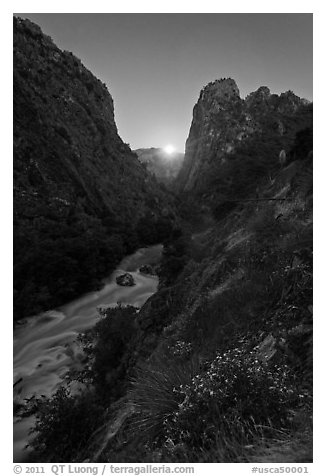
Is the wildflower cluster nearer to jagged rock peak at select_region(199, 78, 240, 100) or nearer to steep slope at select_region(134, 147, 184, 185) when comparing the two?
jagged rock peak at select_region(199, 78, 240, 100)

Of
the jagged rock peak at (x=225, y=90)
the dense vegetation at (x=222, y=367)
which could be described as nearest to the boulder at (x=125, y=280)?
the dense vegetation at (x=222, y=367)

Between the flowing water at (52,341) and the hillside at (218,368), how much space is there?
7.56 feet

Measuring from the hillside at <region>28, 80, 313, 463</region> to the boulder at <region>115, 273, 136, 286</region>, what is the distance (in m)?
14.5

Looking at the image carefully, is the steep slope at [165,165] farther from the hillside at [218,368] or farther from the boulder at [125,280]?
the hillside at [218,368]

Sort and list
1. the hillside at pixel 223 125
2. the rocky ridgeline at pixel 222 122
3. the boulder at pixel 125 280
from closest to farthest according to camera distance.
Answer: the boulder at pixel 125 280 < the hillside at pixel 223 125 < the rocky ridgeline at pixel 222 122

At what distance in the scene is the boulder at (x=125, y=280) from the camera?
99.0 feet

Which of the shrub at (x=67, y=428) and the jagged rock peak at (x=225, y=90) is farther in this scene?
the jagged rock peak at (x=225, y=90)

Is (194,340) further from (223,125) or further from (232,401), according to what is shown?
(223,125)

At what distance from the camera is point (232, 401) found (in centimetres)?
378

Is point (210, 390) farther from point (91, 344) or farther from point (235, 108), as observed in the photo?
point (235, 108)

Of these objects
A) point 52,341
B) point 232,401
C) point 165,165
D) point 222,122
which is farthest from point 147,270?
point 165,165

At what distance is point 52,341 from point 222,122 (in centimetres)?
8115

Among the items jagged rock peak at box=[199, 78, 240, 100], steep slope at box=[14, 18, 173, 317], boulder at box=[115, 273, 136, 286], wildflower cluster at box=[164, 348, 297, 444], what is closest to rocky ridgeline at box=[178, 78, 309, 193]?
jagged rock peak at box=[199, 78, 240, 100]
